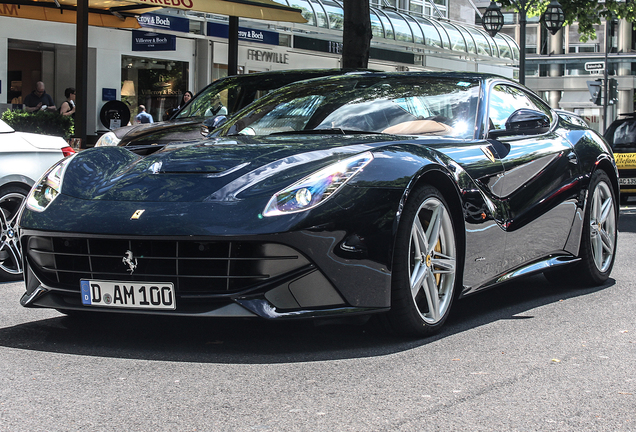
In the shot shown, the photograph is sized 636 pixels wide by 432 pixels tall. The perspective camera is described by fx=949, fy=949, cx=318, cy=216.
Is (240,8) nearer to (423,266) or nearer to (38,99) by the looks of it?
(38,99)

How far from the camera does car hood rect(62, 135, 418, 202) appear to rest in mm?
4109

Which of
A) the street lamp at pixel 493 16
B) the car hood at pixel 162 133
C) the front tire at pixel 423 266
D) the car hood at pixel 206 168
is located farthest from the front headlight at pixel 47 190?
the street lamp at pixel 493 16

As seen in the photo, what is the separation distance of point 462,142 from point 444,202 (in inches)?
21.6

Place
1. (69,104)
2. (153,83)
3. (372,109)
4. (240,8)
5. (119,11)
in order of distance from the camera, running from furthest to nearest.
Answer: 1. (153,83)
2. (69,104)
3. (119,11)
4. (240,8)
5. (372,109)

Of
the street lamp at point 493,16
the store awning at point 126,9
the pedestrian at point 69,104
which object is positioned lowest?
the pedestrian at point 69,104

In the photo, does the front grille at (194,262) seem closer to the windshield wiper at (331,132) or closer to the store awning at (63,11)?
the windshield wiper at (331,132)

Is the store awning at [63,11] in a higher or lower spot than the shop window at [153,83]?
higher

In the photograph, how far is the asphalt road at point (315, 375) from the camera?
3.22 m

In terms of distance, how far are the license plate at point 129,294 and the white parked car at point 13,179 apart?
97.9 inches

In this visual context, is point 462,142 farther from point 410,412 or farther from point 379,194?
point 410,412

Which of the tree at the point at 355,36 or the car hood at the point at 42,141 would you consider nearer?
the car hood at the point at 42,141

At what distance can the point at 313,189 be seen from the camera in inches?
160

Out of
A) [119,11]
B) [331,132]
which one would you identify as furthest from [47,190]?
[119,11]

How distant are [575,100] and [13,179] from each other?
59426 mm
